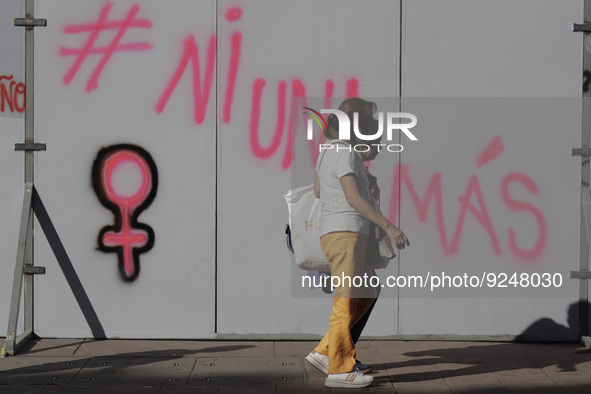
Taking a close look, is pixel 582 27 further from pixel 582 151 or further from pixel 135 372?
pixel 135 372

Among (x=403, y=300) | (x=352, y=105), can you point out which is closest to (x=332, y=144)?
(x=352, y=105)

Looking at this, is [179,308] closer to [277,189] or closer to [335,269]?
[277,189]

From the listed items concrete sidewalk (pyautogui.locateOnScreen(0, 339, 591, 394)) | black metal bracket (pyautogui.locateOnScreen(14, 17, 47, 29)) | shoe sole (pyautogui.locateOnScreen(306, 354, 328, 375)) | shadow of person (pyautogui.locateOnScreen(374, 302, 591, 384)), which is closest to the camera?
concrete sidewalk (pyautogui.locateOnScreen(0, 339, 591, 394))

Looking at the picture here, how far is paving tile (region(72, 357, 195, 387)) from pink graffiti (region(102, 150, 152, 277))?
0.89 metres

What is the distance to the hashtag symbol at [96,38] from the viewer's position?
672 cm

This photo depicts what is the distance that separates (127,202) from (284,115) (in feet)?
4.68

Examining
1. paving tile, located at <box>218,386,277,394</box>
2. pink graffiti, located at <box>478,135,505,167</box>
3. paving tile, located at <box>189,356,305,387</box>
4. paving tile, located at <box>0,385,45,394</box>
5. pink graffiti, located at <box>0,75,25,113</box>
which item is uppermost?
pink graffiti, located at <box>0,75,25,113</box>

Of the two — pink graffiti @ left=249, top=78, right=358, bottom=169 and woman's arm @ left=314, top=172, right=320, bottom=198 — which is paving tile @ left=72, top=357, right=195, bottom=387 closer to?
woman's arm @ left=314, top=172, right=320, bottom=198

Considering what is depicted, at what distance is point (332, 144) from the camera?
5.71 metres

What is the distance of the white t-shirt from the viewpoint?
18.1 feet

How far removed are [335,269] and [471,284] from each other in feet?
5.92

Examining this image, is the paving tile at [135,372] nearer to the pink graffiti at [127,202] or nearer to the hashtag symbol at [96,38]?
the pink graffiti at [127,202]

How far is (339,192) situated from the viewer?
5.57 metres

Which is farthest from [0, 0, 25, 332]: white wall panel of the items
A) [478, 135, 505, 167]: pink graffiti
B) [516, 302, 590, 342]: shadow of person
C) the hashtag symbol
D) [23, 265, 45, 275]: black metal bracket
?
[516, 302, 590, 342]: shadow of person
